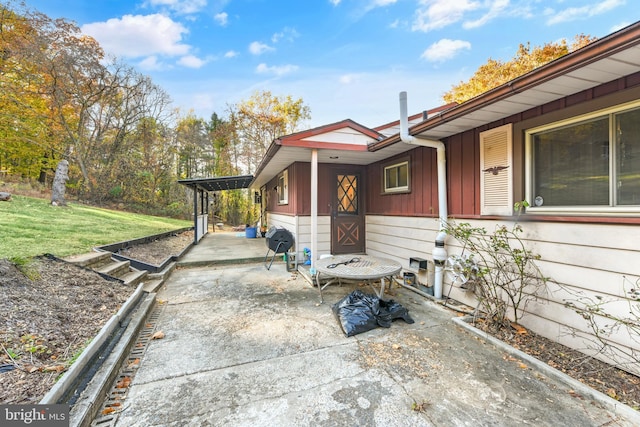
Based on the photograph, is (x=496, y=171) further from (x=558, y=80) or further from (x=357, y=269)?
(x=357, y=269)

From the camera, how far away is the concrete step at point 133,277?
391 centimetres

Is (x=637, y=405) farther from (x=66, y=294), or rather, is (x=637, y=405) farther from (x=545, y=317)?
(x=66, y=294)

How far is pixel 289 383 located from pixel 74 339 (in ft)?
6.24

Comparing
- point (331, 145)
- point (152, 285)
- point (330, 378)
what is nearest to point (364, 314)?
point (330, 378)

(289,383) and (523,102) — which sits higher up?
(523,102)

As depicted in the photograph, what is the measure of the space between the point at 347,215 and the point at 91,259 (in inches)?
180

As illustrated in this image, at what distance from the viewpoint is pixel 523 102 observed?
2539 mm

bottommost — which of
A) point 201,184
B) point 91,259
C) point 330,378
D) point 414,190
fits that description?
point 330,378

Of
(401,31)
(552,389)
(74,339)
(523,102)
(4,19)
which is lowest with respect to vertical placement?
(552,389)

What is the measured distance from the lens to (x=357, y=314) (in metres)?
2.91

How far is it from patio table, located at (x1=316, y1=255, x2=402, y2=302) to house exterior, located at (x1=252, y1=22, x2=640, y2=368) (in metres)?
0.72

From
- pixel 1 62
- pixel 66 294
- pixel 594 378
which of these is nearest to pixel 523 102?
pixel 594 378

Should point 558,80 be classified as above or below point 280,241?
above

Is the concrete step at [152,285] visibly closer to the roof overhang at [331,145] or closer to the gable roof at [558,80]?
the roof overhang at [331,145]
